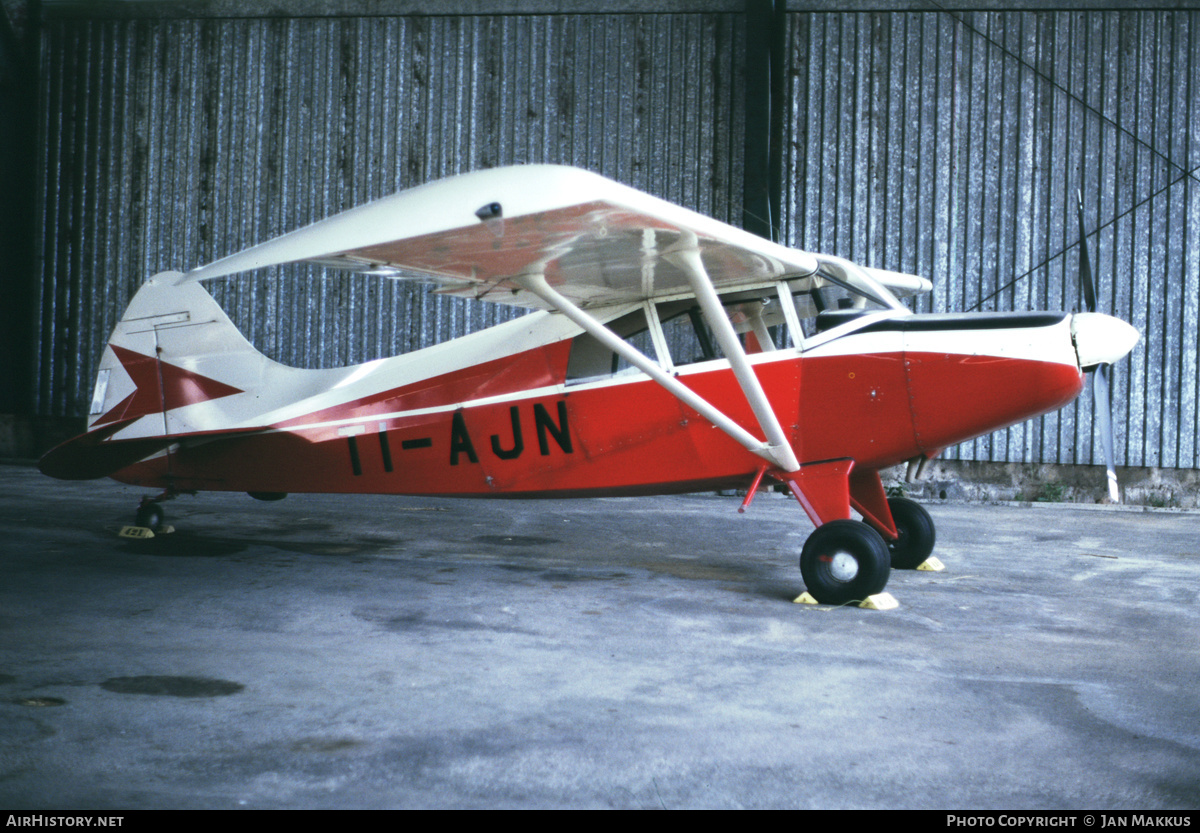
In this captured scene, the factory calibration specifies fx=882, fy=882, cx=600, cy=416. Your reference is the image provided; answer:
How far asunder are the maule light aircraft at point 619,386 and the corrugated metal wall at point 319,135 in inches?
226

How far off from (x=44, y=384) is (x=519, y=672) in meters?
12.7

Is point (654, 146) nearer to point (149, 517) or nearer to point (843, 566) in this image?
point (149, 517)

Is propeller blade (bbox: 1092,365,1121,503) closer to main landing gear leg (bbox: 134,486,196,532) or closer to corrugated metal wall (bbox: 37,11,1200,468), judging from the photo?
corrugated metal wall (bbox: 37,11,1200,468)

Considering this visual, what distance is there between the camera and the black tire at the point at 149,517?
6.75 m

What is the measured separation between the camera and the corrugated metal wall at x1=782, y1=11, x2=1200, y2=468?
1097cm

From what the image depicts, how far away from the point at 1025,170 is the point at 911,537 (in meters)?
7.35

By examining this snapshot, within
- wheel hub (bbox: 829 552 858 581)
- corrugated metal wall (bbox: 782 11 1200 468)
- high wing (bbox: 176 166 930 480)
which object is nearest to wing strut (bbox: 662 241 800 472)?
high wing (bbox: 176 166 930 480)

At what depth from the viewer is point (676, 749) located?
2709 mm

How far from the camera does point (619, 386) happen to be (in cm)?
570

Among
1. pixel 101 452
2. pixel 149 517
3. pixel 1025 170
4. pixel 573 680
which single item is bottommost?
pixel 573 680

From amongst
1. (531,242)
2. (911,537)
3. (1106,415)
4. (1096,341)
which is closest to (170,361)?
(531,242)

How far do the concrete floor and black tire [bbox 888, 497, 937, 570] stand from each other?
19cm

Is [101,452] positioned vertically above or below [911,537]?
above

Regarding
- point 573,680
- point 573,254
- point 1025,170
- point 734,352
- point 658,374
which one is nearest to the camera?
point 573,680
